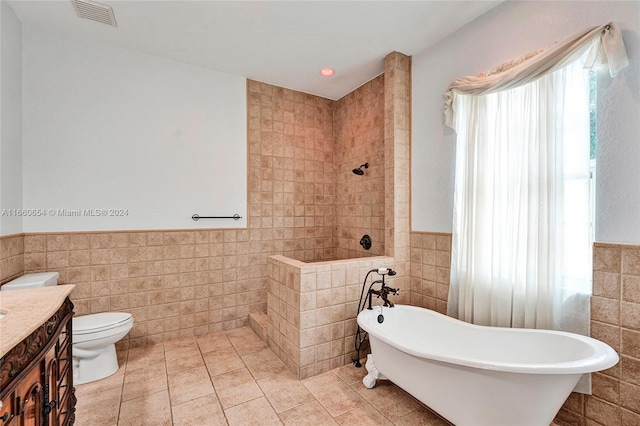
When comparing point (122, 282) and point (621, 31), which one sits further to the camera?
point (122, 282)

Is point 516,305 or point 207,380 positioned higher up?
point 516,305

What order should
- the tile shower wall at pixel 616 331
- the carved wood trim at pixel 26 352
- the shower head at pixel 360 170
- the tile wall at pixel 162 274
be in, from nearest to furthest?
the carved wood trim at pixel 26 352
the tile shower wall at pixel 616 331
the tile wall at pixel 162 274
the shower head at pixel 360 170

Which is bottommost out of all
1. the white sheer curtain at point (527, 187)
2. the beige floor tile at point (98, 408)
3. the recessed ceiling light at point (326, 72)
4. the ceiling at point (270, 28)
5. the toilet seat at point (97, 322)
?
the beige floor tile at point (98, 408)

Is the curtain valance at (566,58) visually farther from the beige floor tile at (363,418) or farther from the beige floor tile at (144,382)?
the beige floor tile at (144,382)

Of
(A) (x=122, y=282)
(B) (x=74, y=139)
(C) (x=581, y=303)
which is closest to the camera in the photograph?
(C) (x=581, y=303)

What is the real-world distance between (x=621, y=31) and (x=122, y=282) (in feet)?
12.7

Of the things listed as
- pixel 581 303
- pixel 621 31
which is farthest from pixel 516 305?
pixel 621 31

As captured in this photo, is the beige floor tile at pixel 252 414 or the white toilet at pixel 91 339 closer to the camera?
the beige floor tile at pixel 252 414

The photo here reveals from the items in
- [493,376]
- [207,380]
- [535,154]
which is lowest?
[207,380]

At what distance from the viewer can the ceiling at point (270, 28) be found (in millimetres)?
2082

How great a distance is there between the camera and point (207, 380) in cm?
217

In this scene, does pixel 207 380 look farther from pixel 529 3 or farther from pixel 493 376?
pixel 529 3

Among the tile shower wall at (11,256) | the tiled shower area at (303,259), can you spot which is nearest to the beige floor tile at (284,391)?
the tiled shower area at (303,259)

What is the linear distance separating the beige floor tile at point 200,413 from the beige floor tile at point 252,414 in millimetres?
57
